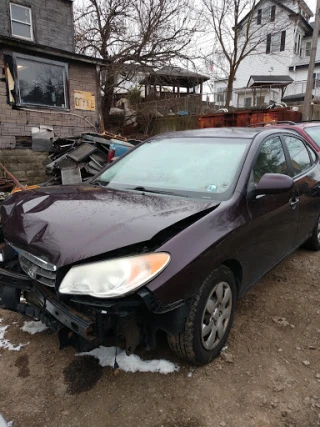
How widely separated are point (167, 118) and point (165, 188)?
1667 cm

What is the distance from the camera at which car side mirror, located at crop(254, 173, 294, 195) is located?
235 cm

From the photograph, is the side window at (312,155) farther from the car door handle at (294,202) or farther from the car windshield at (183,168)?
the car windshield at (183,168)

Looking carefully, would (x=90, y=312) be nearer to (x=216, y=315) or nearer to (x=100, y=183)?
(x=216, y=315)

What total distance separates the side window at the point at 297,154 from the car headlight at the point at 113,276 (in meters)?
2.24

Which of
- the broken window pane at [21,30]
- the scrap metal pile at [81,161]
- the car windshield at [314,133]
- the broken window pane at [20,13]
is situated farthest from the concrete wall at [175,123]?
the car windshield at [314,133]

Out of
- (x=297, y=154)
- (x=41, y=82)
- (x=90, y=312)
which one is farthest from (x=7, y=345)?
(x=41, y=82)

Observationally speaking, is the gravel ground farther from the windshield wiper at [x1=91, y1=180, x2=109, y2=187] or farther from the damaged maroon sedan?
the windshield wiper at [x1=91, y1=180, x2=109, y2=187]

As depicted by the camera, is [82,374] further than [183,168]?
No

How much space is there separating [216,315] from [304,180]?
1948 millimetres

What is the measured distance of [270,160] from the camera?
2.87m

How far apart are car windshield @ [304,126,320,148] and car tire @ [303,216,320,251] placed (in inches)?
68.6

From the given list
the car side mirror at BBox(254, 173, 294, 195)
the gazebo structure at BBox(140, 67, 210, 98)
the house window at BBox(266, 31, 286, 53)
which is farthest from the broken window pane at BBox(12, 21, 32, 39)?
the house window at BBox(266, 31, 286, 53)

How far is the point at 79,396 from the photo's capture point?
6.54 ft

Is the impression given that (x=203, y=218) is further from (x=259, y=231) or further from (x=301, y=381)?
(x=301, y=381)
